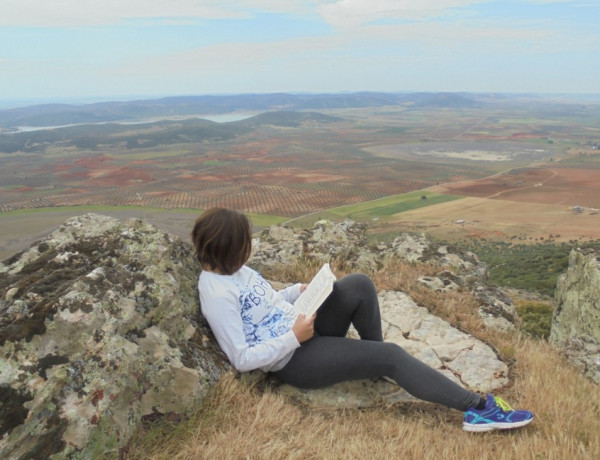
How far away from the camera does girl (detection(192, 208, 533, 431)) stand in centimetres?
326

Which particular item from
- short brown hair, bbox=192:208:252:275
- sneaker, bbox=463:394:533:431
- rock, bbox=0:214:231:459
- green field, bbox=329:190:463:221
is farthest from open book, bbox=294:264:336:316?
green field, bbox=329:190:463:221

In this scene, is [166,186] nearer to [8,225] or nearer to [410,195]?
[8,225]

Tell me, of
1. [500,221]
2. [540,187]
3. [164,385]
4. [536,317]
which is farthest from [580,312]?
[540,187]

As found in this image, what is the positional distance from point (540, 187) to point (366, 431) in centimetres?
9019

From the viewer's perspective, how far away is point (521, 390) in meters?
3.83

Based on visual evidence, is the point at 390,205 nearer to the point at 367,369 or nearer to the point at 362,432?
the point at 367,369

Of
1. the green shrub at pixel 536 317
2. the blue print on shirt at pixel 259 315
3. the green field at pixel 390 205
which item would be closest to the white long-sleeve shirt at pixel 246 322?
the blue print on shirt at pixel 259 315

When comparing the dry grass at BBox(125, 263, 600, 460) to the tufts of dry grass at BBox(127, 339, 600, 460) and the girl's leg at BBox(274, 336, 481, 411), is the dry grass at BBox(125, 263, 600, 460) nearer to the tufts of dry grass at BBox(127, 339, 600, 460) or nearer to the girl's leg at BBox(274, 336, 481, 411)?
the tufts of dry grass at BBox(127, 339, 600, 460)

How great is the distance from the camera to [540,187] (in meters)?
81.1

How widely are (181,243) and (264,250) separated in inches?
127

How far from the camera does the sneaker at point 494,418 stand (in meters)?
3.17

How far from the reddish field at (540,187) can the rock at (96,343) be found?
7353cm

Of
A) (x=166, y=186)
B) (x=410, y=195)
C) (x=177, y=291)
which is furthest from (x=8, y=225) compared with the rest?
(x=177, y=291)

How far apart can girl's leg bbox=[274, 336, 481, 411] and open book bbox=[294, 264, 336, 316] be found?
0.92ft
